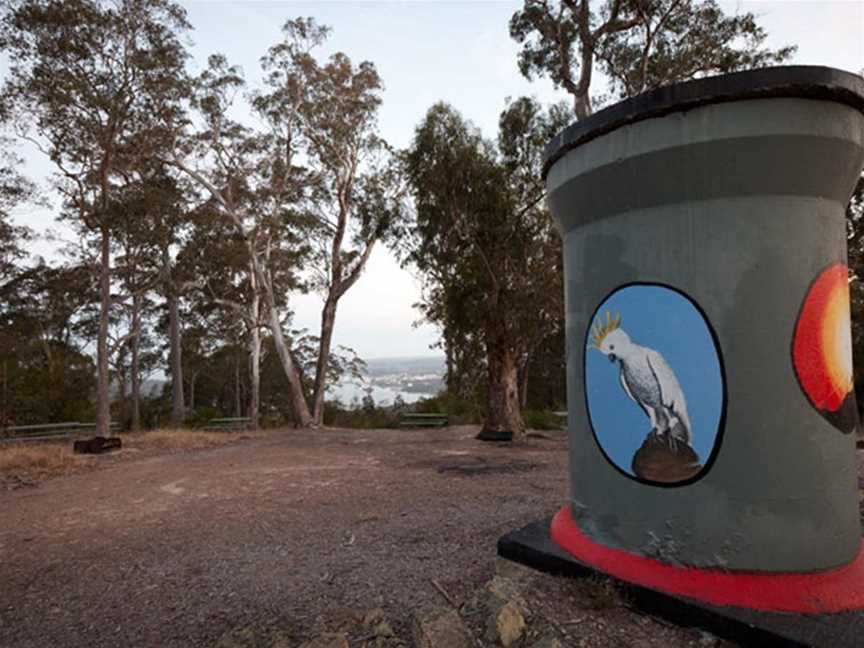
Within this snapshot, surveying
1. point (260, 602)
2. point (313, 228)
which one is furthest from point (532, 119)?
point (260, 602)

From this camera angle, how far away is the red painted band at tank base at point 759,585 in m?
2.68

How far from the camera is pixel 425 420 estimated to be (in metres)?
19.5

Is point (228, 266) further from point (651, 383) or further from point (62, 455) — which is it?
point (651, 383)

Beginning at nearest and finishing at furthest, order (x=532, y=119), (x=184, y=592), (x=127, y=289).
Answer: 1. (x=184, y=592)
2. (x=532, y=119)
3. (x=127, y=289)

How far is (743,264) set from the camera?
9.66 ft

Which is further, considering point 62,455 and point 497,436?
point 497,436

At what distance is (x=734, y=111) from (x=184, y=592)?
16.5 feet

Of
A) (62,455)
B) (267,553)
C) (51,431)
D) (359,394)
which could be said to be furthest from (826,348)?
(359,394)

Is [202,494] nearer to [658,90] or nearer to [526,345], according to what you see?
[658,90]

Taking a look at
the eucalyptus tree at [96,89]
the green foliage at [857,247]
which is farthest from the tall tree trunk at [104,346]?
the green foliage at [857,247]

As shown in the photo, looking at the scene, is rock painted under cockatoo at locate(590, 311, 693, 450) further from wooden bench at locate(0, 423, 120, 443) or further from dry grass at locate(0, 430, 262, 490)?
wooden bench at locate(0, 423, 120, 443)

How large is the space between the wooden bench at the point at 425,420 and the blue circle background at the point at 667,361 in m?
15.9

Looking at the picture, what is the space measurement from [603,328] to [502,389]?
933 centimetres

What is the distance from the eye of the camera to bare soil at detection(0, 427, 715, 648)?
3.18m
